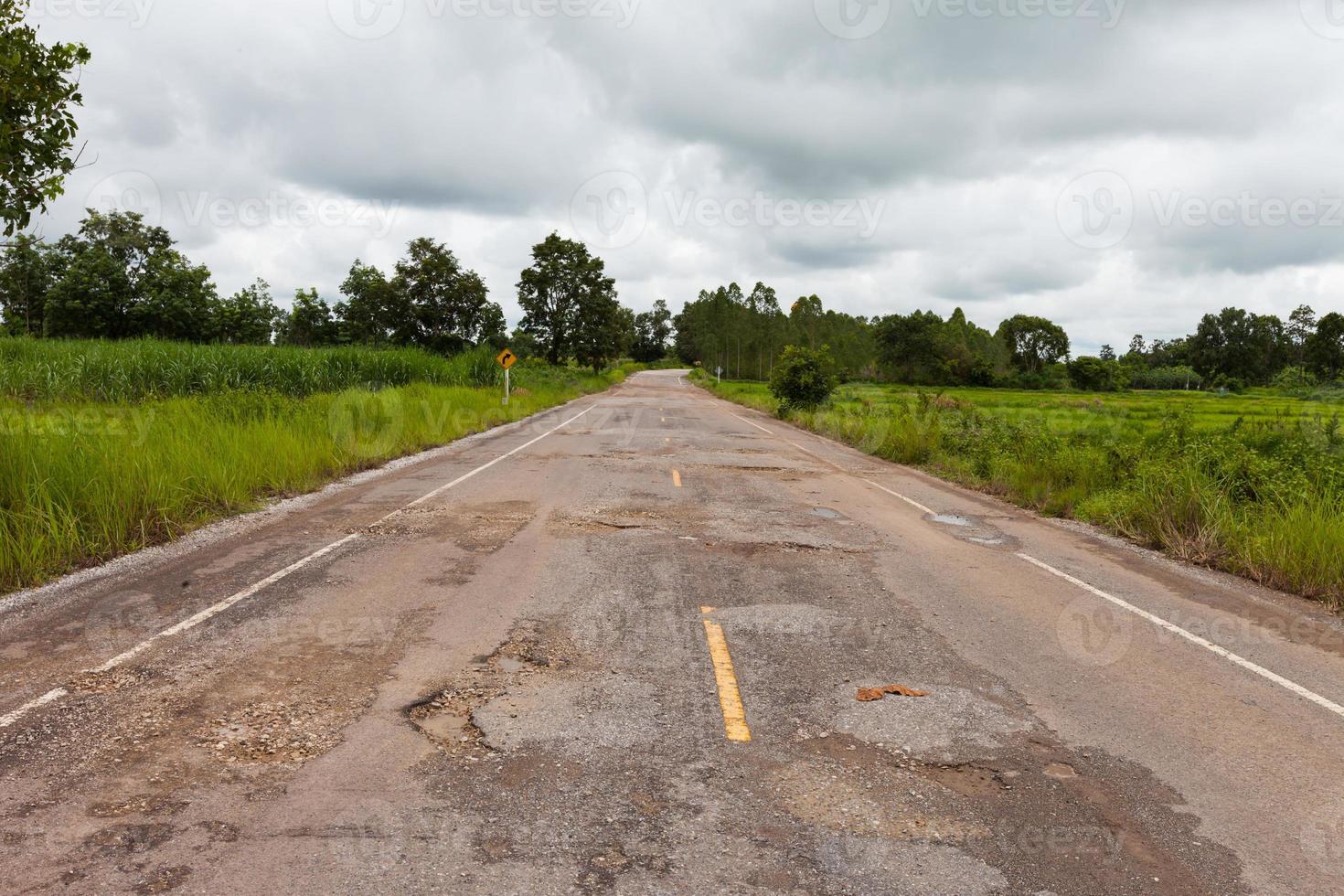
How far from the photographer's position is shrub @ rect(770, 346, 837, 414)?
103 ft

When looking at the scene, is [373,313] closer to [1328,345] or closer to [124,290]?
[124,290]

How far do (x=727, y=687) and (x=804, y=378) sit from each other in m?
27.3

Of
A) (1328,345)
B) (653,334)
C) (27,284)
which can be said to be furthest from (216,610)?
(653,334)

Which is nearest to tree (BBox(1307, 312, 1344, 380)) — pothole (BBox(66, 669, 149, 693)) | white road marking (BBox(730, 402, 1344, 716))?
white road marking (BBox(730, 402, 1344, 716))

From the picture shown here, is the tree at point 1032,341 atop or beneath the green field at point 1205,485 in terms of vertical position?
atop

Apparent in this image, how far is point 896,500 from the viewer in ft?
40.3

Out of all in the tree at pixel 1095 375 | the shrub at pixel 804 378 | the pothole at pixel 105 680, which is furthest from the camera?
the tree at pixel 1095 375

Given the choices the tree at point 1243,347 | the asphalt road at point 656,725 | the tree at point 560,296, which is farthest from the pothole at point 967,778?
the tree at point 1243,347

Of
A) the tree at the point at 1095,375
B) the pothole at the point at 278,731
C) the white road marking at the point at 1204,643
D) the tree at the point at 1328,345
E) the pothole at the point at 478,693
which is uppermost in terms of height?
the tree at the point at 1328,345

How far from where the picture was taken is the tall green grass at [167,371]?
19.4 metres

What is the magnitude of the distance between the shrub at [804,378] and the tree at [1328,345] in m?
73.4

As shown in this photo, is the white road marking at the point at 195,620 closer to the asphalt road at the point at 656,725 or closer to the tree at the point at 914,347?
the asphalt road at the point at 656,725

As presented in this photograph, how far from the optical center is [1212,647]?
18.6 feet

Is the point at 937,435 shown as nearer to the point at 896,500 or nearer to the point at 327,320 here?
the point at 896,500
